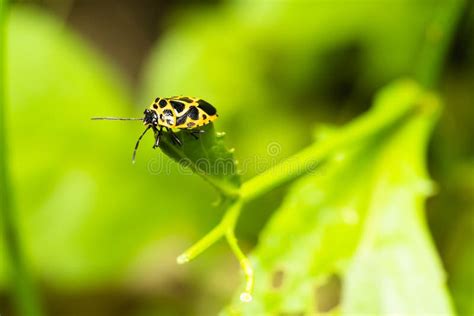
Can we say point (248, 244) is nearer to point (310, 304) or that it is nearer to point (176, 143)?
point (310, 304)

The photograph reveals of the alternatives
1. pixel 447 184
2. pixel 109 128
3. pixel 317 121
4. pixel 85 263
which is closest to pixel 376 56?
pixel 317 121

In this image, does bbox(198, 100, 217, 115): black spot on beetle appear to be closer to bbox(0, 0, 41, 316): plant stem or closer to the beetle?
the beetle

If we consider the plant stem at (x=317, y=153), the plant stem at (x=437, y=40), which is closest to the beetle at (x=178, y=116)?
the plant stem at (x=317, y=153)

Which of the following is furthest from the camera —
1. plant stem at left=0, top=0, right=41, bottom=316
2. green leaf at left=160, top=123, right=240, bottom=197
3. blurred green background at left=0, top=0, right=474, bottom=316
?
blurred green background at left=0, top=0, right=474, bottom=316

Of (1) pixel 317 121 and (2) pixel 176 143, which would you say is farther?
(1) pixel 317 121

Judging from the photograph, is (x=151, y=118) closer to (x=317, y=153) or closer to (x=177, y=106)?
(x=177, y=106)

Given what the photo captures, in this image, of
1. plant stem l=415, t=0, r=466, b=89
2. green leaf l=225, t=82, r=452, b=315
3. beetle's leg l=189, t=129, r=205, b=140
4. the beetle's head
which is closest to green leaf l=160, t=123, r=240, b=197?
beetle's leg l=189, t=129, r=205, b=140

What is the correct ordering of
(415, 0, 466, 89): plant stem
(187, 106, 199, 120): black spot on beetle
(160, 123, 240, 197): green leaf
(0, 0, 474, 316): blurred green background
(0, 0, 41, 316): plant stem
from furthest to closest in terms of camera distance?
(0, 0, 474, 316): blurred green background
(415, 0, 466, 89): plant stem
(0, 0, 41, 316): plant stem
(187, 106, 199, 120): black spot on beetle
(160, 123, 240, 197): green leaf

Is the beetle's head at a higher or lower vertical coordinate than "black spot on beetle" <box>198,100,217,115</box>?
higher

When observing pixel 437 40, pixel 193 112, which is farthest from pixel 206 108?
pixel 437 40
